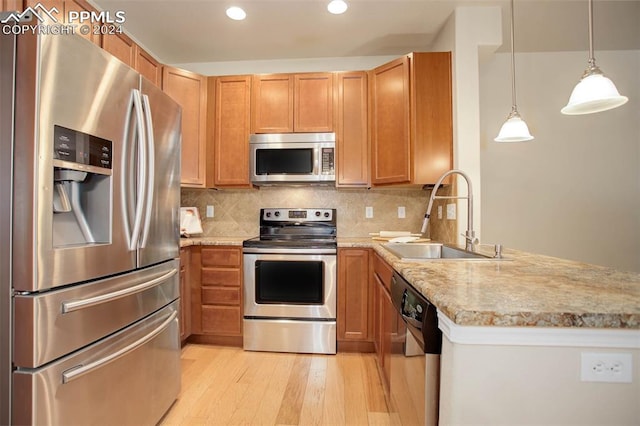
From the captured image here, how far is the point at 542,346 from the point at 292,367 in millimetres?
1798

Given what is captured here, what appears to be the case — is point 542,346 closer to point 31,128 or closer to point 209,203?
point 31,128

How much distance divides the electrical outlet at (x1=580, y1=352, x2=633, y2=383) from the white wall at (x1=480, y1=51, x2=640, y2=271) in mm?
A: 2350

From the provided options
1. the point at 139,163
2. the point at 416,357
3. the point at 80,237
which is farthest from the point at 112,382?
the point at 416,357

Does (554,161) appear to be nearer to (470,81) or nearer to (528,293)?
(470,81)

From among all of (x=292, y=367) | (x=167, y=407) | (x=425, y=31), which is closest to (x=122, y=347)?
(x=167, y=407)

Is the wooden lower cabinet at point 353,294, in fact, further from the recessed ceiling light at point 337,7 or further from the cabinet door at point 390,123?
the recessed ceiling light at point 337,7

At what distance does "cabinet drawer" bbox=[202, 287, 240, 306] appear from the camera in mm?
2422

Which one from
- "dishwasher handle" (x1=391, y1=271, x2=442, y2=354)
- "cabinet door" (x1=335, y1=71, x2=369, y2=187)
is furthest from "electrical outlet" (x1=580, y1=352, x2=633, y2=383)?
"cabinet door" (x1=335, y1=71, x2=369, y2=187)

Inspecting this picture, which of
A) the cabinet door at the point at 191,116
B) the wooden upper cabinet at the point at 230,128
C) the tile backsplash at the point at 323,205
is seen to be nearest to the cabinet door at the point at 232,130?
the wooden upper cabinet at the point at 230,128

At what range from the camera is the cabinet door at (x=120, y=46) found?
1924 mm

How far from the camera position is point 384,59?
286 centimetres

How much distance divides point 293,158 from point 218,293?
1.34 metres

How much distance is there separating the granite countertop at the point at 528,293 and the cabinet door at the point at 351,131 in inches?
60.3

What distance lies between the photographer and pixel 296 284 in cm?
234
